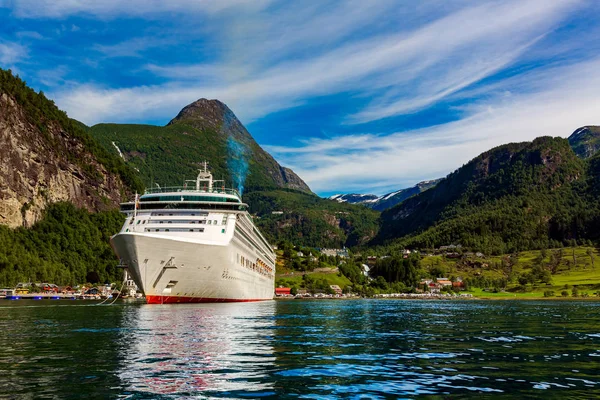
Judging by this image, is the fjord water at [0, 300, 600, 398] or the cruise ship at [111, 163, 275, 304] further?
Answer: the cruise ship at [111, 163, 275, 304]

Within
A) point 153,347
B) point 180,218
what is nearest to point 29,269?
point 180,218

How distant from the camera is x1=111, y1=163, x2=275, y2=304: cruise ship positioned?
224 feet

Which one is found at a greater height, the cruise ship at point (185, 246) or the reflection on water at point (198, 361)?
the cruise ship at point (185, 246)

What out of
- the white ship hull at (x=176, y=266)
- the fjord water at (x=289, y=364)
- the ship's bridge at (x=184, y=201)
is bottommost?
the fjord water at (x=289, y=364)

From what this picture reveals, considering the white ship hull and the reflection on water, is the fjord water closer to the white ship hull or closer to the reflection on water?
the reflection on water

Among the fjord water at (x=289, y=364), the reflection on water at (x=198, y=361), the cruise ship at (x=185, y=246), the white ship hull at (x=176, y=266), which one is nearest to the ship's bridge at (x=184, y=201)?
the cruise ship at (x=185, y=246)

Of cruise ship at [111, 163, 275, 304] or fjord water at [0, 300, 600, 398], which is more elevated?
cruise ship at [111, 163, 275, 304]

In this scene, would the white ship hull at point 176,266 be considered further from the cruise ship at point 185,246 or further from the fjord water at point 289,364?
the fjord water at point 289,364

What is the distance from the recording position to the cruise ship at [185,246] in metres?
68.4

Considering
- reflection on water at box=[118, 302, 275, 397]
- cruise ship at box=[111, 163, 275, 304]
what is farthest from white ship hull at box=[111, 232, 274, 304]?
reflection on water at box=[118, 302, 275, 397]

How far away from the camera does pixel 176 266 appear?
68.9 metres

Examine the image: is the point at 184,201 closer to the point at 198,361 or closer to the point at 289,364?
the point at 198,361

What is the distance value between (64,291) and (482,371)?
583 ft

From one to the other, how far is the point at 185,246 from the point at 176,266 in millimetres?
2915
